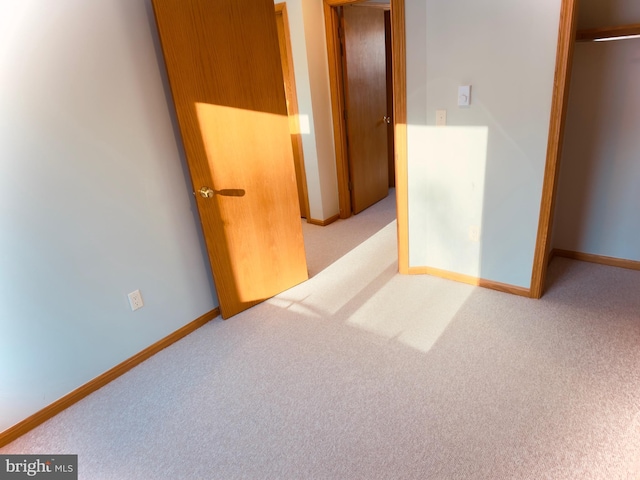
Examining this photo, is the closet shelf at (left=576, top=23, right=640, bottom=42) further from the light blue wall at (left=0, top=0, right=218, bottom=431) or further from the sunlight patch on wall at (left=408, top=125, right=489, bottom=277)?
the light blue wall at (left=0, top=0, right=218, bottom=431)

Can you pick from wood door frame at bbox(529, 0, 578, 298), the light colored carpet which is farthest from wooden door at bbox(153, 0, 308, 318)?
wood door frame at bbox(529, 0, 578, 298)

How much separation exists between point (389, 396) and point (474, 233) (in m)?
1.24

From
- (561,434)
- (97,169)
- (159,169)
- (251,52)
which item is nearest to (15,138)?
(97,169)

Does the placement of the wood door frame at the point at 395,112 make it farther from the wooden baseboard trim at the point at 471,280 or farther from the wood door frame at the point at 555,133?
the wood door frame at the point at 555,133

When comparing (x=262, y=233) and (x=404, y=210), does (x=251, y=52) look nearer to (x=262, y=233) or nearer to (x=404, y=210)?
(x=262, y=233)

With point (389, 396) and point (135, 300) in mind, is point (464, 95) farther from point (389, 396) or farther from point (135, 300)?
point (135, 300)

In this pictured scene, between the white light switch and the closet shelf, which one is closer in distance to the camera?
the closet shelf

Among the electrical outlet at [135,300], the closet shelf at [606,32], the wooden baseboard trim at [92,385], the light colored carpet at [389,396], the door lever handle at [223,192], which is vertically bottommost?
the light colored carpet at [389,396]

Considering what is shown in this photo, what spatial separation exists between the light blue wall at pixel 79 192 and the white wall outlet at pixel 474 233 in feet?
5.83

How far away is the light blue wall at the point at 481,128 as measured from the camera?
6.47 feet

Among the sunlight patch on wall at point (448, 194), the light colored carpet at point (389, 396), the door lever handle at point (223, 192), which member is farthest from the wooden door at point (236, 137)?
the sunlight patch on wall at point (448, 194)

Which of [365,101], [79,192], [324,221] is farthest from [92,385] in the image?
[365,101]

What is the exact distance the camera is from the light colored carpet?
4.88ft

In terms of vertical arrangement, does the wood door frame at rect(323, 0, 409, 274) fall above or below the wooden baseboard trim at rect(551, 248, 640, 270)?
above
